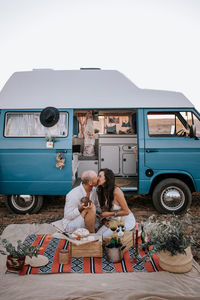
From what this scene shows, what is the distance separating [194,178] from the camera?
5.84 metres

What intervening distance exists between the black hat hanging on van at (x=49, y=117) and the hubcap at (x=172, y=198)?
276cm

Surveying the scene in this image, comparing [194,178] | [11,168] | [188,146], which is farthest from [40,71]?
[194,178]

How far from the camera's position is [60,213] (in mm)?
6500

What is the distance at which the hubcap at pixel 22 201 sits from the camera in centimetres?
613

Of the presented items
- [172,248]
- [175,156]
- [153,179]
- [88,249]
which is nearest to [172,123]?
[175,156]

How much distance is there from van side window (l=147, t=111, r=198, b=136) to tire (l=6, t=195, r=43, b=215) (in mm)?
2907

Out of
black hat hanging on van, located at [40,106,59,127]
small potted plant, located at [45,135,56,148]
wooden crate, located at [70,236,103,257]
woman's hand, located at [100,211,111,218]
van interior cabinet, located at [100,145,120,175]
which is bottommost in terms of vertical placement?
wooden crate, located at [70,236,103,257]

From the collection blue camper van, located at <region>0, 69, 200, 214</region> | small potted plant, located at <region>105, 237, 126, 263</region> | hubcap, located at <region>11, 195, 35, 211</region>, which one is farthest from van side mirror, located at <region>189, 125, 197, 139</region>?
hubcap, located at <region>11, 195, 35, 211</region>

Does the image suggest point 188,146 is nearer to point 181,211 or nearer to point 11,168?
point 181,211

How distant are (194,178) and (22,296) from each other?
4104 millimetres

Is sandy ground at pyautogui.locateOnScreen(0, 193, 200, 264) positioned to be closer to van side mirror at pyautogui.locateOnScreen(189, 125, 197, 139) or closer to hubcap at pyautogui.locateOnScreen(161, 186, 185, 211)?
hubcap at pyautogui.locateOnScreen(161, 186, 185, 211)

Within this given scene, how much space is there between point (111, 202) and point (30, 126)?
2.60m

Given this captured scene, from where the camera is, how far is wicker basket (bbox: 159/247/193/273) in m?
3.48

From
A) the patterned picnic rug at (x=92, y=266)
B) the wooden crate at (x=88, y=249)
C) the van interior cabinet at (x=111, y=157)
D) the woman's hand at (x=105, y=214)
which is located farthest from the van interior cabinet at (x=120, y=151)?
the wooden crate at (x=88, y=249)
